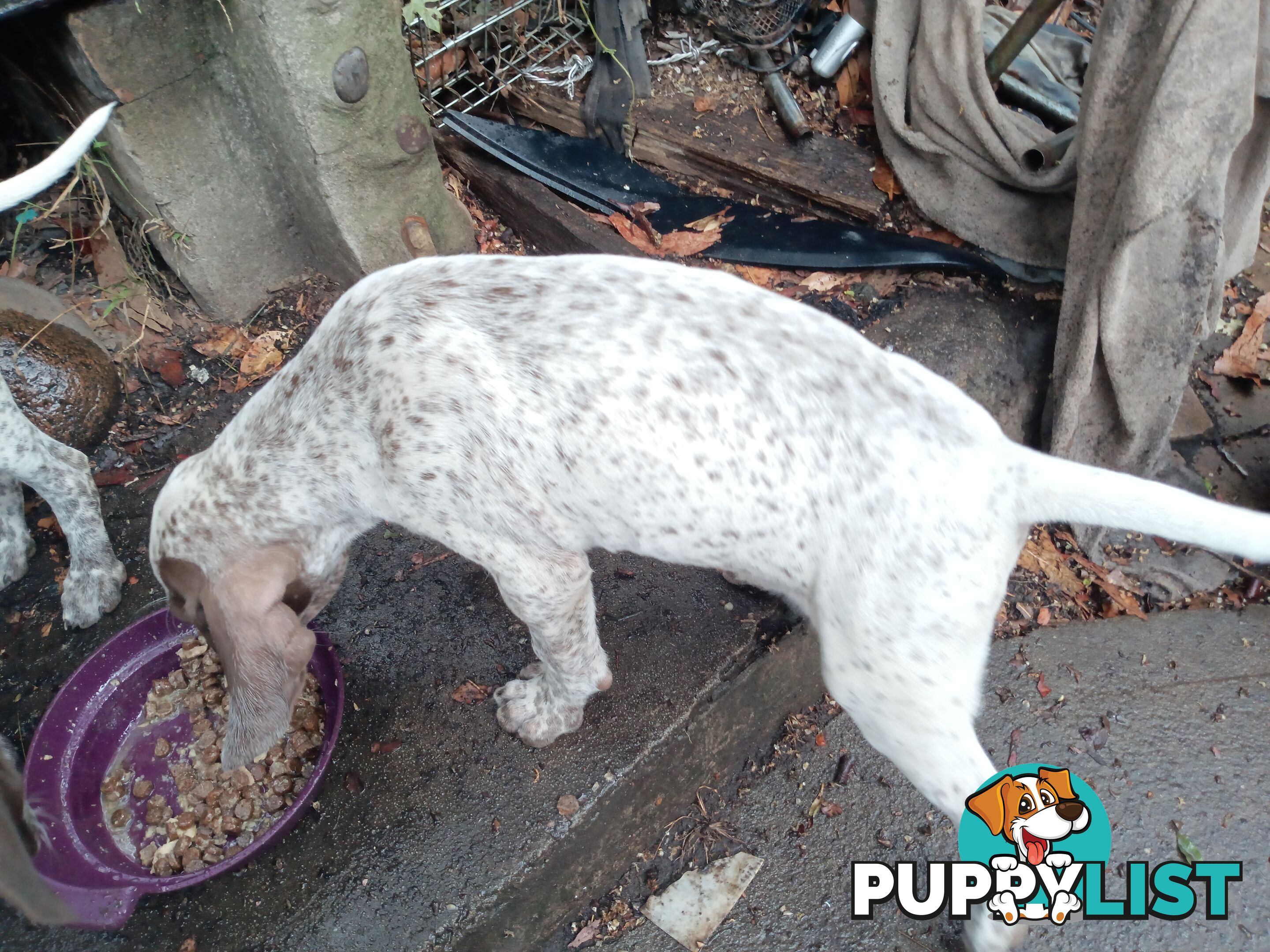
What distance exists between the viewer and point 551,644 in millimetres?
2480

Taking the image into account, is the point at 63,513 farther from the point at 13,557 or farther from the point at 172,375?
the point at 172,375

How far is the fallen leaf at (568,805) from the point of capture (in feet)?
8.43

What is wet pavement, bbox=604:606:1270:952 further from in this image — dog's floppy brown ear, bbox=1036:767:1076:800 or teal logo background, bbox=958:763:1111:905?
dog's floppy brown ear, bbox=1036:767:1076:800

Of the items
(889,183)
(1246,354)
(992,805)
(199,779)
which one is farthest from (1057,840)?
(889,183)

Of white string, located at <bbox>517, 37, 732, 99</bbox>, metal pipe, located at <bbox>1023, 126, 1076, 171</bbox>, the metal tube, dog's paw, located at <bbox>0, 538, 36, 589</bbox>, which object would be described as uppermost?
white string, located at <bbox>517, 37, 732, 99</bbox>

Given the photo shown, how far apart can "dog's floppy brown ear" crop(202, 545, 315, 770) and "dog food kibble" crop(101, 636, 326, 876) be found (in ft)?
1.33

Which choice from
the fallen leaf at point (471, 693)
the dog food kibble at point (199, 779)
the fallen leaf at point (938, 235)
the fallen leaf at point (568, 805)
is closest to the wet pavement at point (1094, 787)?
the fallen leaf at point (568, 805)

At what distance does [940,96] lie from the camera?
390 cm

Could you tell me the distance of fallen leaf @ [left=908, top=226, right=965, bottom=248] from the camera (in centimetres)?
400

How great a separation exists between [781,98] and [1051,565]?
2696 millimetres

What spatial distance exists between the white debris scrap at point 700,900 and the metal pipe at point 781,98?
11.2 feet

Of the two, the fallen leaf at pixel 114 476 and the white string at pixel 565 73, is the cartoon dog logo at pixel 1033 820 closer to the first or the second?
the fallen leaf at pixel 114 476

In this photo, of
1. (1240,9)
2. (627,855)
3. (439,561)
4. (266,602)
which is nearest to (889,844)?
(627,855)

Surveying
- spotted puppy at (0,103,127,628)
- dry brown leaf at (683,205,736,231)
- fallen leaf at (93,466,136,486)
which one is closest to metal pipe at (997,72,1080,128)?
dry brown leaf at (683,205,736,231)
